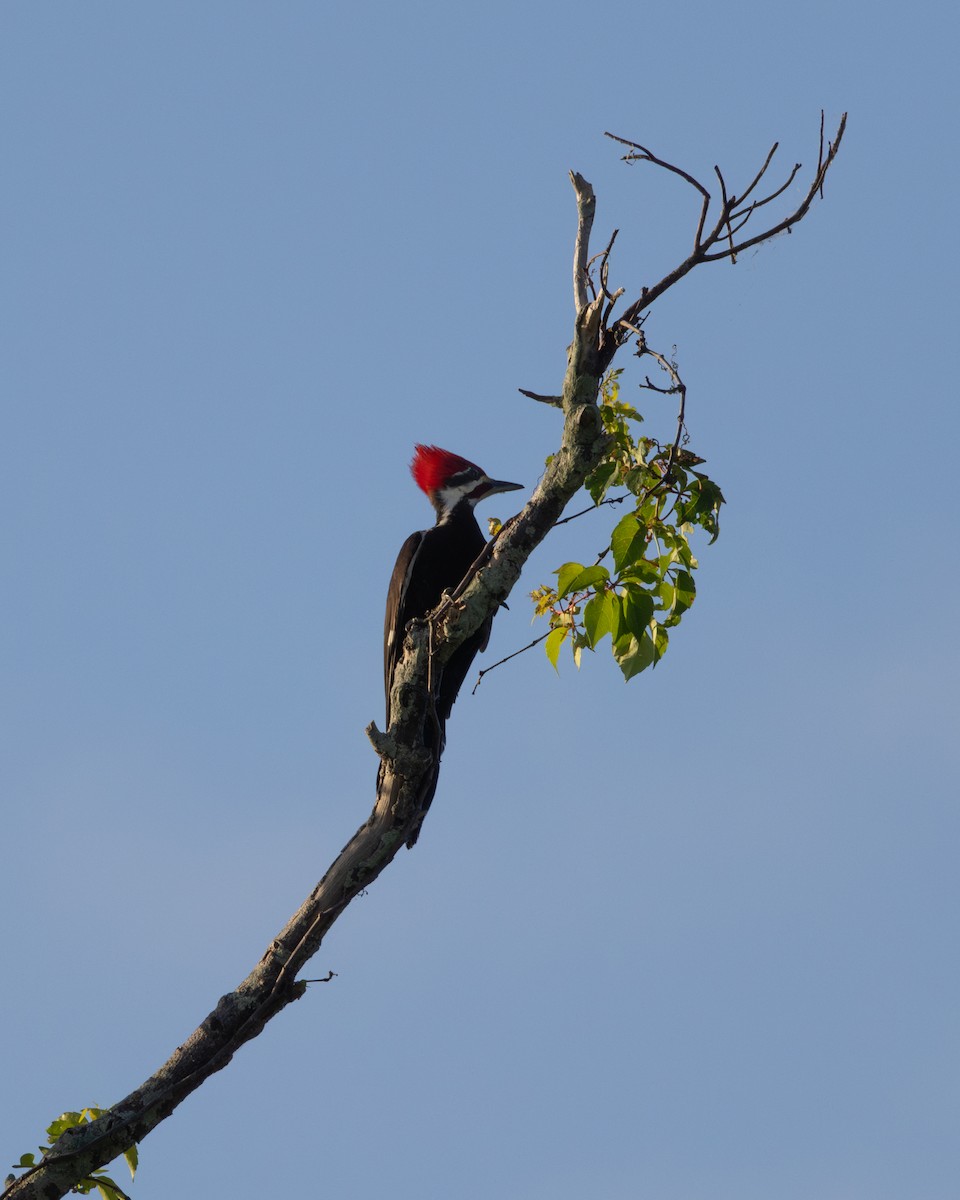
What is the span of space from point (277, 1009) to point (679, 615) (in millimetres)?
1340

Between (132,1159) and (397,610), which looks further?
(397,610)

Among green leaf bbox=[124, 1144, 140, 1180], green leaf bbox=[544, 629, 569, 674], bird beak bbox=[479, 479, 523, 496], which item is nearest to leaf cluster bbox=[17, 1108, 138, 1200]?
green leaf bbox=[124, 1144, 140, 1180]

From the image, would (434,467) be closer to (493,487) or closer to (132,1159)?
(493,487)

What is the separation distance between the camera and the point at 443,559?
5.18 meters

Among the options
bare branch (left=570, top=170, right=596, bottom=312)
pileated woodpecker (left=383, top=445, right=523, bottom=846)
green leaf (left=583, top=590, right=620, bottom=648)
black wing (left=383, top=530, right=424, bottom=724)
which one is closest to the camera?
green leaf (left=583, top=590, right=620, bottom=648)

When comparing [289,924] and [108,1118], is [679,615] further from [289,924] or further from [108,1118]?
[108,1118]

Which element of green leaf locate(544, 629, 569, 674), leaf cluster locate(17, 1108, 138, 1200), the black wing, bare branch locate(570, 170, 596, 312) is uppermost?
the black wing

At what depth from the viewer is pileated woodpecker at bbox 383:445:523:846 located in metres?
4.71

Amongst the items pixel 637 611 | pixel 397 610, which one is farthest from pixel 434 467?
pixel 637 611

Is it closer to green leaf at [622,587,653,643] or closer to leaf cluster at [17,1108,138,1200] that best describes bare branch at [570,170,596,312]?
green leaf at [622,587,653,643]

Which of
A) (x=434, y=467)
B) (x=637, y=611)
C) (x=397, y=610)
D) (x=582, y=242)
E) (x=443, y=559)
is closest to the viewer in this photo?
(x=637, y=611)

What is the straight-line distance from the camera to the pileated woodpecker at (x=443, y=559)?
4.71m

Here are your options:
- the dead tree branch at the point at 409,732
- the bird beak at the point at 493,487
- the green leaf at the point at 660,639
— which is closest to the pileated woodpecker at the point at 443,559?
the bird beak at the point at 493,487

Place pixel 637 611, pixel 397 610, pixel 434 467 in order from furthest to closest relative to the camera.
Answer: pixel 434 467
pixel 397 610
pixel 637 611
